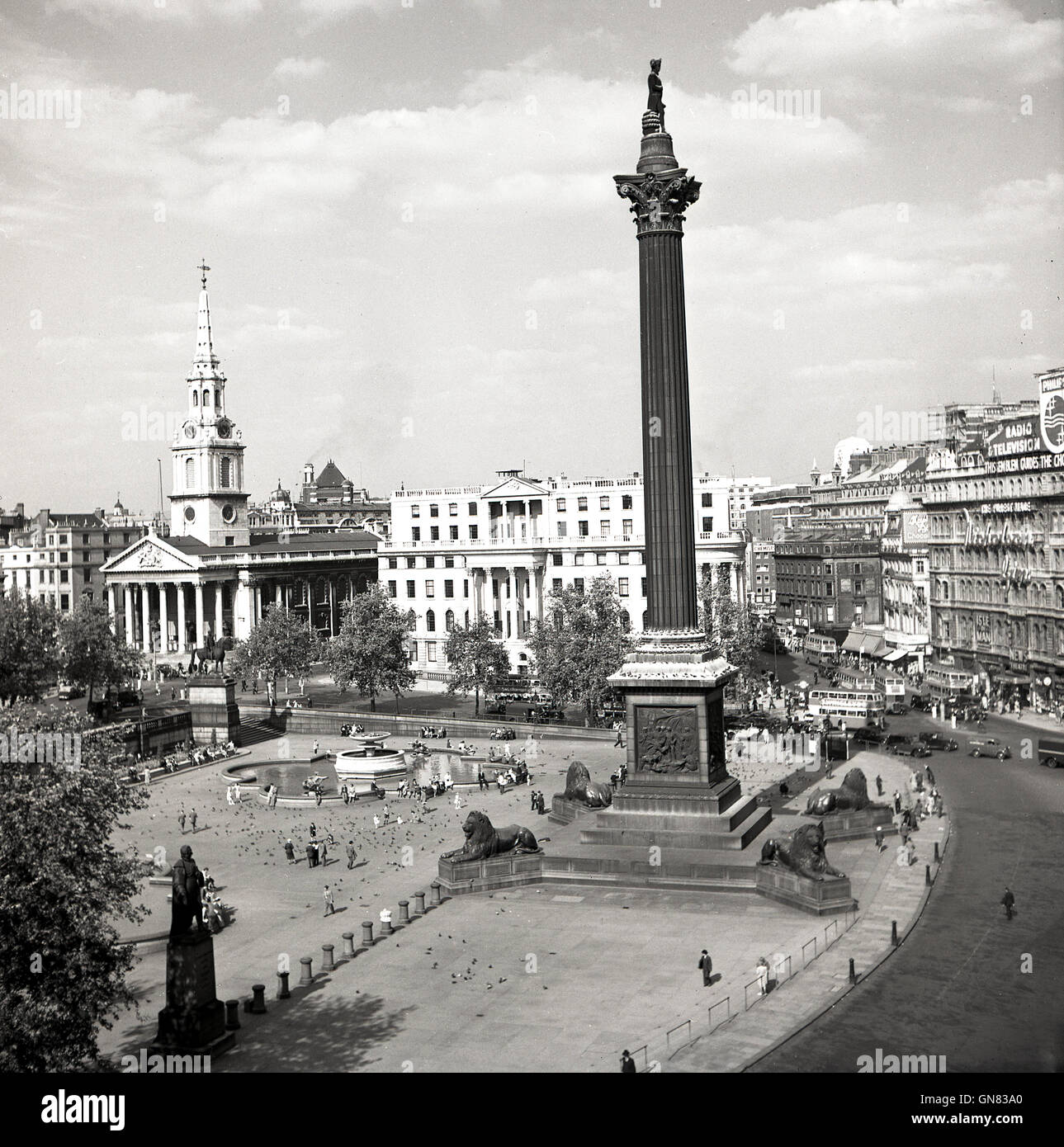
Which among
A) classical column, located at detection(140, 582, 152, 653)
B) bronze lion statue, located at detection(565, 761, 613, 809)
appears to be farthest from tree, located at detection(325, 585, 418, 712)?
classical column, located at detection(140, 582, 152, 653)

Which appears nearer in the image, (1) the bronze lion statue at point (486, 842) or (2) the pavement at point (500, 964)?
(2) the pavement at point (500, 964)

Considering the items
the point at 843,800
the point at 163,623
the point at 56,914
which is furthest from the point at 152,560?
the point at 56,914

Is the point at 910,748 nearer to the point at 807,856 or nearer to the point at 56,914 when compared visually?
the point at 807,856

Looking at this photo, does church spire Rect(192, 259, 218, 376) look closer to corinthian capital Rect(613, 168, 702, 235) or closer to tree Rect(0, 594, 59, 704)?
tree Rect(0, 594, 59, 704)

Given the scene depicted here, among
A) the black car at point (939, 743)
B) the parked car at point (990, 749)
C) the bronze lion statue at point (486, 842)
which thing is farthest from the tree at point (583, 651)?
the bronze lion statue at point (486, 842)

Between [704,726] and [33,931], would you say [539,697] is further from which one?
[33,931]

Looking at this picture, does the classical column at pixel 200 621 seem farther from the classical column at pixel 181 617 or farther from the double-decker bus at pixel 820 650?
the double-decker bus at pixel 820 650
